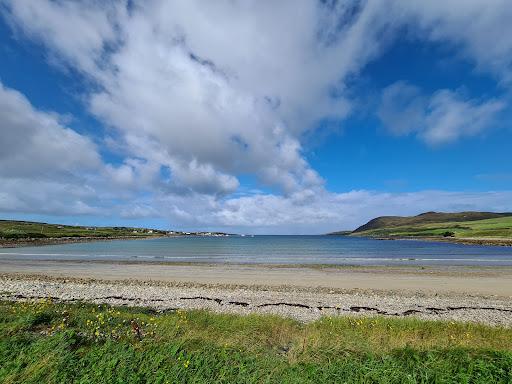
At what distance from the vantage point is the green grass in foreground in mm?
6008

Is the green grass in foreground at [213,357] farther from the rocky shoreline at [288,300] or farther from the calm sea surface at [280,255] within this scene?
the calm sea surface at [280,255]

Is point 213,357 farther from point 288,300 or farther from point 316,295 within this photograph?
point 316,295

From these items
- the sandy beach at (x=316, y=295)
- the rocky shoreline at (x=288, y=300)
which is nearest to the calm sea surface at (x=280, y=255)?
the sandy beach at (x=316, y=295)

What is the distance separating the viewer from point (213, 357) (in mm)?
6797

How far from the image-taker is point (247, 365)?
6582 millimetres

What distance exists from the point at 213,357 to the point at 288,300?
13.3 m

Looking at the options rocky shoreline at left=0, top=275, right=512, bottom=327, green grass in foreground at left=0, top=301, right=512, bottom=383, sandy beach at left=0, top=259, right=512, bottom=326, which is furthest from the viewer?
sandy beach at left=0, top=259, right=512, bottom=326

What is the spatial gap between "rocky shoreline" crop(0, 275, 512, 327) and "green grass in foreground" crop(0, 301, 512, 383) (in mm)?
6813

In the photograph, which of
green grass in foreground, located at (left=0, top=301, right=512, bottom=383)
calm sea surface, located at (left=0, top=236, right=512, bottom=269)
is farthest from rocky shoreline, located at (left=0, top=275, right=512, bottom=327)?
calm sea surface, located at (left=0, top=236, right=512, bottom=269)

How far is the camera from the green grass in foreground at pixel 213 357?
6.01 metres

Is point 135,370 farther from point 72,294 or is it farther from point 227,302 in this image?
point 72,294

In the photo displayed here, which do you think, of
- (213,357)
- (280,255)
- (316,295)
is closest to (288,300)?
(316,295)

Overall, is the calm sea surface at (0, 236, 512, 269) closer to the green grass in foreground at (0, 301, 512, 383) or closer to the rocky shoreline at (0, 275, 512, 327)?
the rocky shoreline at (0, 275, 512, 327)

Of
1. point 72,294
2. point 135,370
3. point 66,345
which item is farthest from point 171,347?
point 72,294
